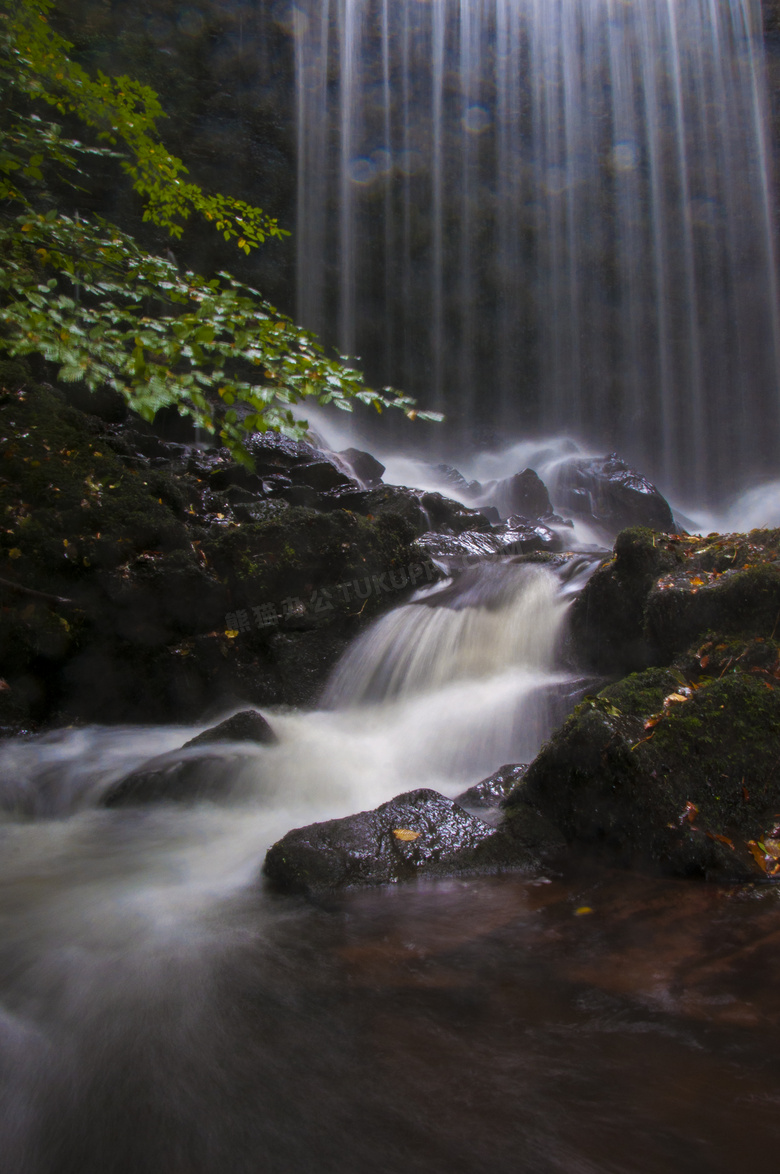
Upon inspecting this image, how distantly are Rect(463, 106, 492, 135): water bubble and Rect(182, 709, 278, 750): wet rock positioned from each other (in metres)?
23.3

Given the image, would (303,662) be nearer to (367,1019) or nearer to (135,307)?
(135,307)

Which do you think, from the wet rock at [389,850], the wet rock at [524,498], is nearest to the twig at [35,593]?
the wet rock at [389,850]

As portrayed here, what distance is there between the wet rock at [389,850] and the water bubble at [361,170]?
2200cm

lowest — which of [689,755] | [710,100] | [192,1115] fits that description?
[192,1115]

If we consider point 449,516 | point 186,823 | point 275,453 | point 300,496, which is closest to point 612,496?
point 449,516

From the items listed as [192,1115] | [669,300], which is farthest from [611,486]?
[192,1115]

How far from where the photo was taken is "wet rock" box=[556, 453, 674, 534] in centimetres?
1694

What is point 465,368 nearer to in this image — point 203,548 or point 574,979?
point 203,548

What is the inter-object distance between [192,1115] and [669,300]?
2851 cm

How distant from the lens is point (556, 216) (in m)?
22.8

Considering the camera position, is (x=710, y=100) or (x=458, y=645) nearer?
(x=458, y=645)

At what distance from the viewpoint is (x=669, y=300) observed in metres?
24.2

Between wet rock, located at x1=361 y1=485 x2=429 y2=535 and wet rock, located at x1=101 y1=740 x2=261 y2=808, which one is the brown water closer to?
wet rock, located at x1=101 y1=740 x2=261 y2=808

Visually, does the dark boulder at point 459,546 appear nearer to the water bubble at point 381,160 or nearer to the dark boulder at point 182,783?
the dark boulder at point 182,783
